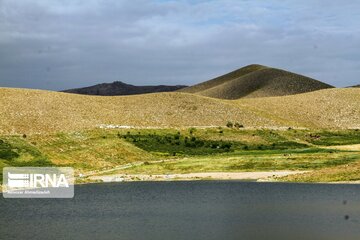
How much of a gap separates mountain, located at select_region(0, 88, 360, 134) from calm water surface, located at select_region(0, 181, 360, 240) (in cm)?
6922

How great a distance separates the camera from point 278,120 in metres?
177

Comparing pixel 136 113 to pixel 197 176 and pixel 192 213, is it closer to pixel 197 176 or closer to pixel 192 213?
pixel 197 176

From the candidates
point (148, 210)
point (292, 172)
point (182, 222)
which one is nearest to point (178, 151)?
point (292, 172)

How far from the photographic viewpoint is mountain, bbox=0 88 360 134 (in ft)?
476

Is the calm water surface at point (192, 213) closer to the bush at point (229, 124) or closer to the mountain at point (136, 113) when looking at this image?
the mountain at point (136, 113)

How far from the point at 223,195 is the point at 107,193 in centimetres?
1356

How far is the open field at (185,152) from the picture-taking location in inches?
3679

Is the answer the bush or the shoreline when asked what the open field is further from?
the bush

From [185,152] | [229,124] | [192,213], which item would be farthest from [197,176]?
[229,124]

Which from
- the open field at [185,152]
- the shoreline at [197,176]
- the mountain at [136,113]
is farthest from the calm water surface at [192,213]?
the mountain at [136,113]

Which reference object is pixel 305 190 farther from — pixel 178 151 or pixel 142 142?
pixel 142 142

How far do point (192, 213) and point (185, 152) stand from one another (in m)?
63.3

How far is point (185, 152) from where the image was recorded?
119 meters

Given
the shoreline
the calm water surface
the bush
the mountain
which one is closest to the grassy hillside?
the mountain
